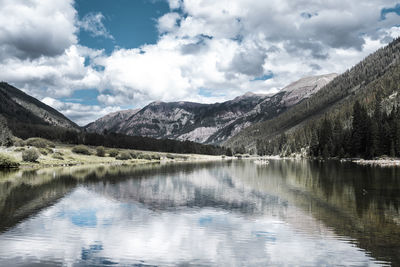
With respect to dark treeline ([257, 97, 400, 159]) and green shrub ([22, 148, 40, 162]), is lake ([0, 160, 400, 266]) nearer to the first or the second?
green shrub ([22, 148, 40, 162])

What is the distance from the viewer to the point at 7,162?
97000mm

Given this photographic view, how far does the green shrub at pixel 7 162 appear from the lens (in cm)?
9541

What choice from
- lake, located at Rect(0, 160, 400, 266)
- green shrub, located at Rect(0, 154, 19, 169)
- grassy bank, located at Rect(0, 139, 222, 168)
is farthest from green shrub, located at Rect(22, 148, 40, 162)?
lake, located at Rect(0, 160, 400, 266)

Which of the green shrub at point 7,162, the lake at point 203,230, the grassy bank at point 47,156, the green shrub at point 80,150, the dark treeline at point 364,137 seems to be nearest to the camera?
the lake at point 203,230

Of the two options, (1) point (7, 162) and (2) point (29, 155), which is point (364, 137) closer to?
(2) point (29, 155)

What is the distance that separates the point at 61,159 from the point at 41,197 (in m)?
102

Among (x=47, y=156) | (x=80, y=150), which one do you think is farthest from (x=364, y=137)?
(x=80, y=150)

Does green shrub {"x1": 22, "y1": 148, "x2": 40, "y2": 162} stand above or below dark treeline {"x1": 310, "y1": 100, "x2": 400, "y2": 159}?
below

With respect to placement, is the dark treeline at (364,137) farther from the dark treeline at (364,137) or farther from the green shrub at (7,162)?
the green shrub at (7,162)

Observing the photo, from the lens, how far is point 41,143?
166750mm

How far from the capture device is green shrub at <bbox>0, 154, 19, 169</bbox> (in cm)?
9541

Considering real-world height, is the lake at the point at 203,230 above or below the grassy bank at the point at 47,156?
below

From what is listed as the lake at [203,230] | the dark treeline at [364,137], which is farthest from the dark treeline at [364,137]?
the lake at [203,230]

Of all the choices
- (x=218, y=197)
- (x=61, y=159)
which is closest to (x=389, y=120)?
(x=218, y=197)
